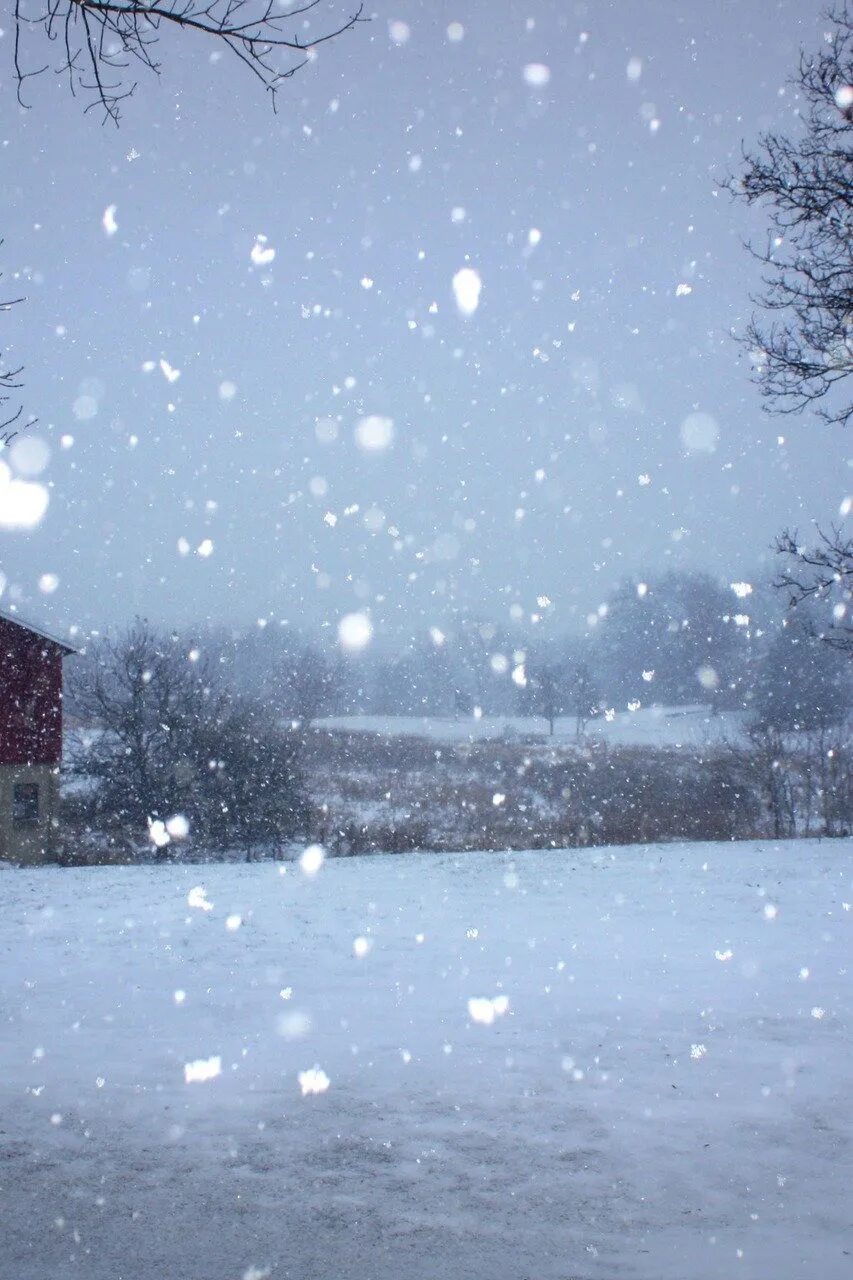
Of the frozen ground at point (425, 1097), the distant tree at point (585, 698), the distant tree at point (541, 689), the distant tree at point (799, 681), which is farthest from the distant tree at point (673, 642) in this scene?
the frozen ground at point (425, 1097)

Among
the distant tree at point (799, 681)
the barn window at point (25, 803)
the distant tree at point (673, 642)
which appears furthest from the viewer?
the distant tree at point (673, 642)

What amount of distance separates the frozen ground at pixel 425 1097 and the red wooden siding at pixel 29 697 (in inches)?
552

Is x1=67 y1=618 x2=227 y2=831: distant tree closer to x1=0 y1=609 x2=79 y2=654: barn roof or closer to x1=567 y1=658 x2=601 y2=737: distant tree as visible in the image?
x1=0 y1=609 x2=79 y2=654: barn roof

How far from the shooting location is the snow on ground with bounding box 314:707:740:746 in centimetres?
5378

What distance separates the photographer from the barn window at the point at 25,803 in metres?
25.2

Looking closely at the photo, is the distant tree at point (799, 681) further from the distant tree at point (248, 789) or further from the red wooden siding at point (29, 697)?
the red wooden siding at point (29, 697)

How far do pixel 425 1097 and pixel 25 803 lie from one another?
22.3 meters

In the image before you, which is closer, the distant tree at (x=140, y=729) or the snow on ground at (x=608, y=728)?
the distant tree at (x=140, y=729)

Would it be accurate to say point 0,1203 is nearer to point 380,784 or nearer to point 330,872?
point 330,872

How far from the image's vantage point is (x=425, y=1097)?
19.8 ft

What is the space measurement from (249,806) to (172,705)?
13.6 feet

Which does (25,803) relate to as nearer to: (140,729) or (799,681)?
(140,729)

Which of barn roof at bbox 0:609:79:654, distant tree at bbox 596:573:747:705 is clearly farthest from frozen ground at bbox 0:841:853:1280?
distant tree at bbox 596:573:747:705

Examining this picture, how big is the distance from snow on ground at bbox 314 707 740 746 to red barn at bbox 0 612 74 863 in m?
27.6
